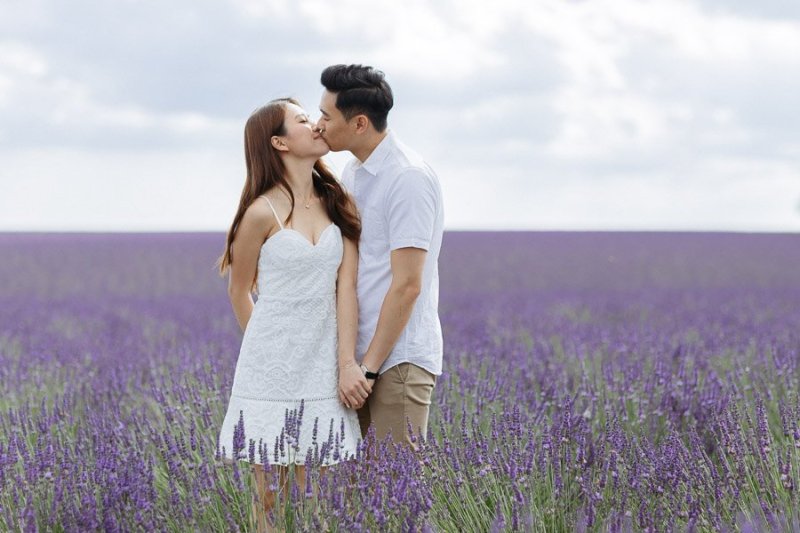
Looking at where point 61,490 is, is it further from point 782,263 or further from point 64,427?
point 782,263

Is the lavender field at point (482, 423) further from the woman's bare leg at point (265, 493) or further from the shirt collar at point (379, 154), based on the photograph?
the shirt collar at point (379, 154)

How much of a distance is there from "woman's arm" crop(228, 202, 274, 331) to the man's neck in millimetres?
338

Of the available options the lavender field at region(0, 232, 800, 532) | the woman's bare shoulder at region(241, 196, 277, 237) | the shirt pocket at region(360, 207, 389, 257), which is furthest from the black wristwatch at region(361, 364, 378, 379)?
the woman's bare shoulder at region(241, 196, 277, 237)

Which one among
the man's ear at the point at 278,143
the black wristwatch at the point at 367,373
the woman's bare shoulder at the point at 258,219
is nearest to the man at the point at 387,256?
the black wristwatch at the point at 367,373

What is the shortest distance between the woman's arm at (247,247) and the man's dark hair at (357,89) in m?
0.38

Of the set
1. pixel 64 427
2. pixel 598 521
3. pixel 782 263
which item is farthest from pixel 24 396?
pixel 782 263

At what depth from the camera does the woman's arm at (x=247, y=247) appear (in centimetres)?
266

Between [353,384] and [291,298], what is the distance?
0.29m

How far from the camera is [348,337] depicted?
2686 mm

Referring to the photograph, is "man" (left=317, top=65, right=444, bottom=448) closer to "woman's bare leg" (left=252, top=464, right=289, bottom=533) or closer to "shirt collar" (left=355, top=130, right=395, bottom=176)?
"shirt collar" (left=355, top=130, right=395, bottom=176)

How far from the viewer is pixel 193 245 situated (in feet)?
64.2

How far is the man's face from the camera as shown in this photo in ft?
8.95

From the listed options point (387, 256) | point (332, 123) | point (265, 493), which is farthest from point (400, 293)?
point (265, 493)

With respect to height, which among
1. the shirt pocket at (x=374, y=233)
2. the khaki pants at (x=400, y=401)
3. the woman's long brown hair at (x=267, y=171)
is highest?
the woman's long brown hair at (x=267, y=171)
